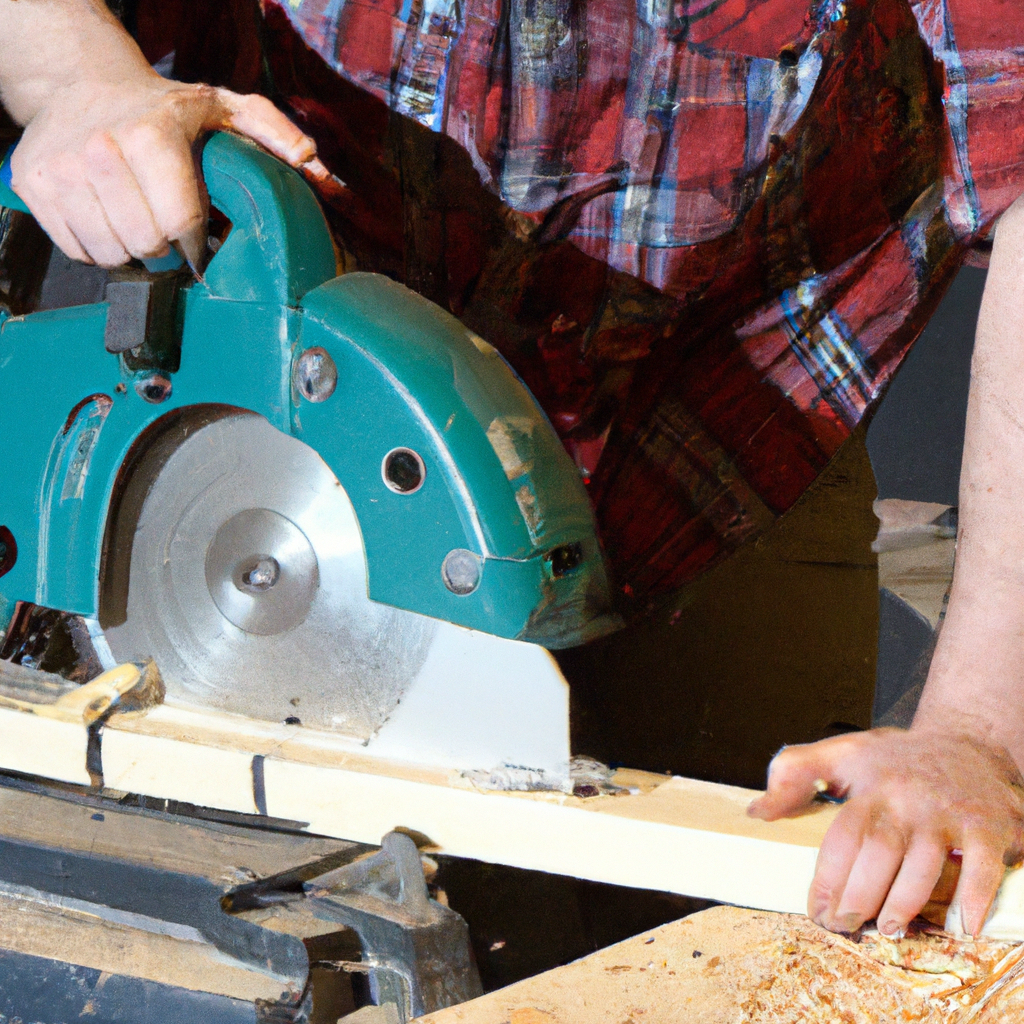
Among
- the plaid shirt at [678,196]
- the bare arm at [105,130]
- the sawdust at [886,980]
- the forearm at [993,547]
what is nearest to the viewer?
the sawdust at [886,980]

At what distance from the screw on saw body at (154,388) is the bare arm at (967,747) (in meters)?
0.66

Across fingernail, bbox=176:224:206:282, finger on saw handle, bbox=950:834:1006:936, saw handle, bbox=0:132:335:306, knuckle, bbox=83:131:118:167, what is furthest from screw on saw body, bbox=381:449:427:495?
finger on saw handle, bbox=950:834:1006:936

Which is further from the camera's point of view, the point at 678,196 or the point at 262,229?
the point at 678,196

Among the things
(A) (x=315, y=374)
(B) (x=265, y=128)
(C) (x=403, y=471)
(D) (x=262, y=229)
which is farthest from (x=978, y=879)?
(B) (x=265, y=128)

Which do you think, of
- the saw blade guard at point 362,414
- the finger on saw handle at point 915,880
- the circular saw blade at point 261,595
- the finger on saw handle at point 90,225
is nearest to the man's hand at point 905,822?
the finger on saw handle at point 915,880

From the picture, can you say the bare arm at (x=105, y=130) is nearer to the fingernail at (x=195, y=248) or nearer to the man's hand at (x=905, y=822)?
the fingernail at (x=195, y=248)

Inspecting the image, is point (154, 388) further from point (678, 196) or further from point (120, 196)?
point (678, 196)

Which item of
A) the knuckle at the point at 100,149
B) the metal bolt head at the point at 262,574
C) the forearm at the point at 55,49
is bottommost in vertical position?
the metal bolt head at the point at 262,574

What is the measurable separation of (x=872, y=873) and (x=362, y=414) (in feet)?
1.76

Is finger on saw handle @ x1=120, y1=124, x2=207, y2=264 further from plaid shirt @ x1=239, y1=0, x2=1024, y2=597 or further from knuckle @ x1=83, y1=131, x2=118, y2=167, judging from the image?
plaid shirt @ x1=239, y1=0, x2=1024, y2=597

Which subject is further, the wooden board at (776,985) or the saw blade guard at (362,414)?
the saw blade guard at (362,414)

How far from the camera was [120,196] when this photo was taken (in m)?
0.87

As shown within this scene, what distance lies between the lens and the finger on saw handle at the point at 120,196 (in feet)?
2.84

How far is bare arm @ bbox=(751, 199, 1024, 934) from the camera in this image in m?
0.67
